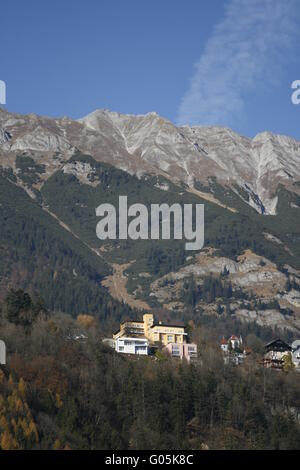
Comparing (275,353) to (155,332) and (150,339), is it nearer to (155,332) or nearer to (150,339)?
(155,332)

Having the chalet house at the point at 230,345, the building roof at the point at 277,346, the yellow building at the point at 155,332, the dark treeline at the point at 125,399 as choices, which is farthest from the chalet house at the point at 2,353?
the building roof at the point at 277,346

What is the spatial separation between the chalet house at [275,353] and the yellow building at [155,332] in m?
15.3

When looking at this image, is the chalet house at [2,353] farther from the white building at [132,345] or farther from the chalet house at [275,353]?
the chalet house at [275,353]

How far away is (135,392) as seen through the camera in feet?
359

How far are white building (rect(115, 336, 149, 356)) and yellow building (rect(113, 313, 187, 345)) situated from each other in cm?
550

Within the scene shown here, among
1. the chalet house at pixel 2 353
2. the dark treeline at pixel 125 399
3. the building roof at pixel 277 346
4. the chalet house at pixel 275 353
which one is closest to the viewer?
the dark treeline at pixel 125 399

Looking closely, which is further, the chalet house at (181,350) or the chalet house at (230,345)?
the chalet house at (230,345)

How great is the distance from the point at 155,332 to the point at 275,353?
24169mm

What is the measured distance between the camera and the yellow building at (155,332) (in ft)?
483

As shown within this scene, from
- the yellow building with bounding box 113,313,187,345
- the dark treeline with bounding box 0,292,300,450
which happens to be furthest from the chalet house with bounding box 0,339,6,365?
the yellow building with bounding box 113,313,187,345

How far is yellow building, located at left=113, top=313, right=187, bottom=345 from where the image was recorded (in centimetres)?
14725

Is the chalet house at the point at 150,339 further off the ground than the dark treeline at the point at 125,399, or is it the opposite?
the chalet house at the point at 150,339

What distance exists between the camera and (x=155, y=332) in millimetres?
150500
